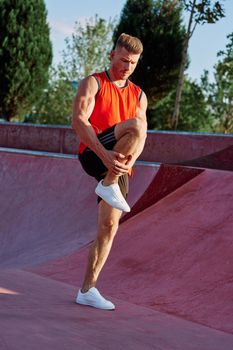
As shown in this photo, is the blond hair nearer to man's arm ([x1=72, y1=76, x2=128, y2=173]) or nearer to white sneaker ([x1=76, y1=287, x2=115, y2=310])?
man's arm ([x1=72, y1=76, x2=128, y2=173])

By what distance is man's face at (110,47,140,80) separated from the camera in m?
3.93

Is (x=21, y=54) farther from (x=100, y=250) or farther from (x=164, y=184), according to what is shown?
(x=100, y=250)

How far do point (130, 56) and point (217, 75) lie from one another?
32340 millimetres

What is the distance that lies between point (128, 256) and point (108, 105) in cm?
193

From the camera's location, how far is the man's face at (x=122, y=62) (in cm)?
393

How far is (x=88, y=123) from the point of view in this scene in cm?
384

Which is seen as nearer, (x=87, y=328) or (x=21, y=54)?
(x=87, y=328)

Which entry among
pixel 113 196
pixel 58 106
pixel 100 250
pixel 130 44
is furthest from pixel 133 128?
pixel 58 106

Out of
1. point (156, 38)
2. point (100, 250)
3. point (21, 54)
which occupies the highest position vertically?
point (156, 38)

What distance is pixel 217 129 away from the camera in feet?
127

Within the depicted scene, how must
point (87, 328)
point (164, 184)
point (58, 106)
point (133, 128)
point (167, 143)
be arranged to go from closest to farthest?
point (87, 328), point (133, 128), point (164, 184), point (167, 143), point (58, 106)

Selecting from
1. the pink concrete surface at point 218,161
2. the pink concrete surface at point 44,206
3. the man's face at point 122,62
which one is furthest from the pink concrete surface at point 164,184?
the man's face at point 122,62

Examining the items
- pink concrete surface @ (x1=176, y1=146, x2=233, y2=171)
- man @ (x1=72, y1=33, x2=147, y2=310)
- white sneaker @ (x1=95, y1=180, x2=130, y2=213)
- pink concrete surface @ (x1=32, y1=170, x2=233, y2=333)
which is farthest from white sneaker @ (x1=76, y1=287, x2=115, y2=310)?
pink concrete surface @ (x1=176, y1=146, x2=233, y2=171)

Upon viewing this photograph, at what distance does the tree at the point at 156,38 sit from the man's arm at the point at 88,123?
75.5ft
